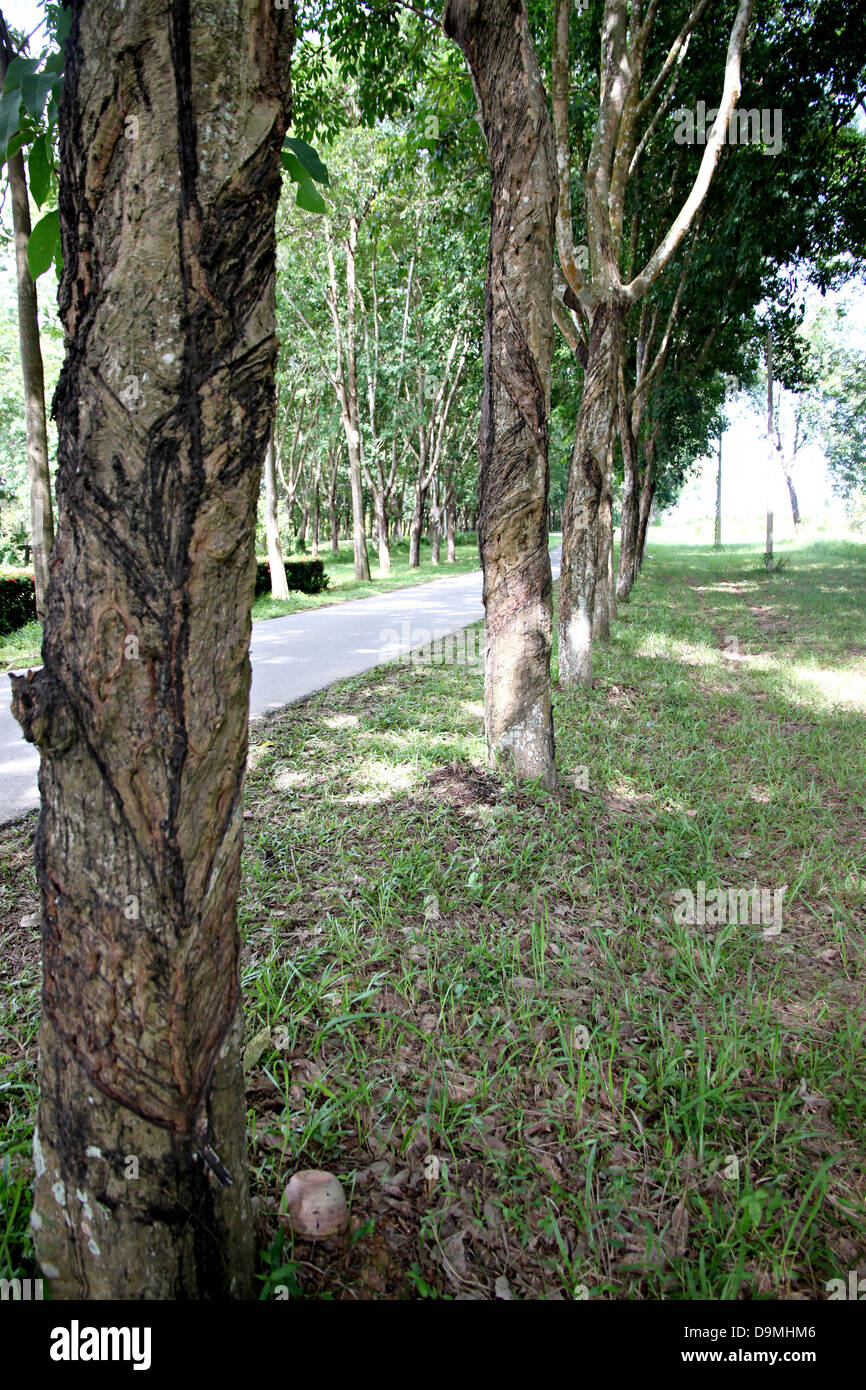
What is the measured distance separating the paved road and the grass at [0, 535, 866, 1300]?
1197 mm

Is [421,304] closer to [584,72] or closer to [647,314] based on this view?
[647,314]

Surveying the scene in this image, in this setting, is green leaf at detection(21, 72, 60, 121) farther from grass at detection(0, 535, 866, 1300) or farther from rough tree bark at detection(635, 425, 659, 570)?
rough tree bark at detection(635, 425, 659, 570)

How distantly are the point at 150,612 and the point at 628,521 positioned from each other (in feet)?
51.0

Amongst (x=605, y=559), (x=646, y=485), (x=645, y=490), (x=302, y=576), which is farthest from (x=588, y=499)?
(x=302, y=576)

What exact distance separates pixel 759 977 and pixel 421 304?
23.4m

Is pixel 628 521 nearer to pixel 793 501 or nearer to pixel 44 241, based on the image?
pixel 44 241

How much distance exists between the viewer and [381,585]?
2200 cm

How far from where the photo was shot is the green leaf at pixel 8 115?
1469 millimetres

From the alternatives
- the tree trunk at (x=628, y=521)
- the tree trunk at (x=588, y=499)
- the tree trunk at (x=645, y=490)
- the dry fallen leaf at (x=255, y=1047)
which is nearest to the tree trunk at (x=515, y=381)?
the dry fallen leaf at (x=255, y=1047)

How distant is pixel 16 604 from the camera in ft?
39.5

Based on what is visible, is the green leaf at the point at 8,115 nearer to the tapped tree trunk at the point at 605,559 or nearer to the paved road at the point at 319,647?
the paved road at the point at 319,647

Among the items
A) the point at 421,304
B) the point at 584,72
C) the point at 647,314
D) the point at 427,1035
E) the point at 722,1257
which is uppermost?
the point at 421,304

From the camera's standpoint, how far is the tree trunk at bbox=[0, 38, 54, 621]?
5453 millimetres
